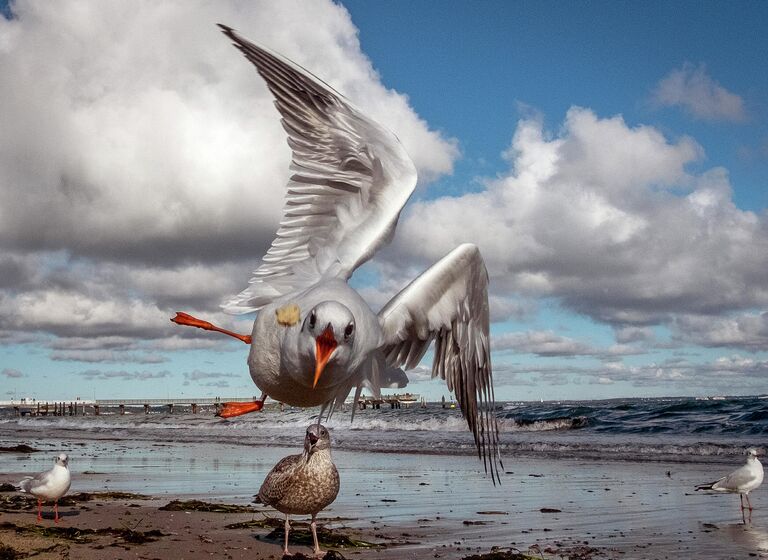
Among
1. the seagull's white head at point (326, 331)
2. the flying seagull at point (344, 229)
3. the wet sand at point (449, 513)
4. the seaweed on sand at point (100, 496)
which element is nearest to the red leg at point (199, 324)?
the flying seagull at point (344, 229)

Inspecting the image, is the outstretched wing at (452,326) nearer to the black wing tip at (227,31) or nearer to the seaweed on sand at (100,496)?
the black wing tip at (227,31)

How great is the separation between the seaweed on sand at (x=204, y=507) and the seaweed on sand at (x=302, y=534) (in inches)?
31.4

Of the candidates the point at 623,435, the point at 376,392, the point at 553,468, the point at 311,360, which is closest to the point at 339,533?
the point at 376,392

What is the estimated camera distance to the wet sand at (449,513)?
706 cm

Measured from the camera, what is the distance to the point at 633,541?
7566 mm

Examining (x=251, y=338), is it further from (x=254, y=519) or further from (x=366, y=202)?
(x=254, y=519)

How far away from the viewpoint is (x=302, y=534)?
7.61 meters

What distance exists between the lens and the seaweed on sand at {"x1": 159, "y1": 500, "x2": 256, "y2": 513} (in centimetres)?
916

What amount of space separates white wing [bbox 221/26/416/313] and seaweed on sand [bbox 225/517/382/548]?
2885mm

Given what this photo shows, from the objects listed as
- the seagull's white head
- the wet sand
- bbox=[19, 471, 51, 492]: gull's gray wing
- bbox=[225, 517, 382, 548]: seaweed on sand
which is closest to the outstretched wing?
the seagull's white head

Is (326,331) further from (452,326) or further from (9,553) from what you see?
(9,553)

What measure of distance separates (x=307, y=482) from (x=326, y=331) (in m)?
3.48

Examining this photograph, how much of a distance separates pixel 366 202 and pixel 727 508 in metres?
6.71

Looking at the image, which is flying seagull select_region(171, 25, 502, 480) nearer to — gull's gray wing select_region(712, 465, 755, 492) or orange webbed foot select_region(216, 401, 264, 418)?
orange webbed foot select_region(216, 401, 264, 418)
